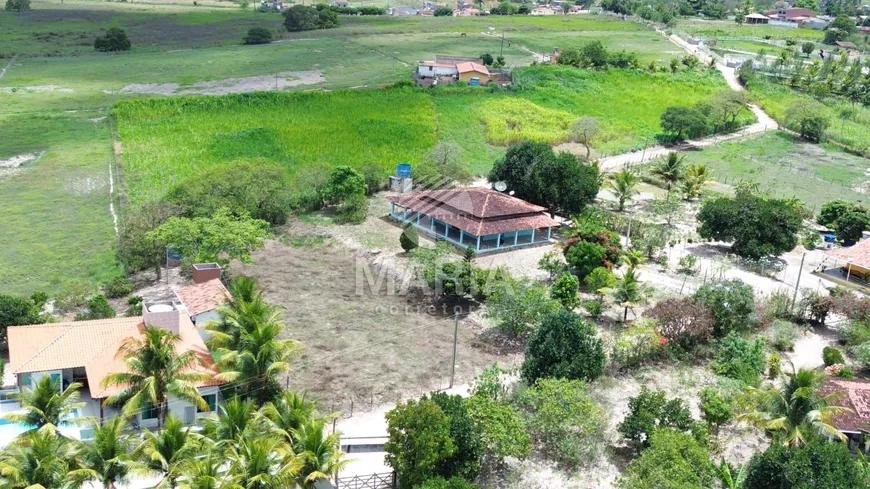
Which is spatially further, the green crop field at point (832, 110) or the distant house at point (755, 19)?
the distant house at point (755, 19)

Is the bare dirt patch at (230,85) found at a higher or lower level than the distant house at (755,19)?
lower

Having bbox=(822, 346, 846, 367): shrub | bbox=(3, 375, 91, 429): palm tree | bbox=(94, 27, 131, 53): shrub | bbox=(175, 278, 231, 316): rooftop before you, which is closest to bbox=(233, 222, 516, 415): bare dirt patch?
bbox=(175, 278, 231, 316): rooftop

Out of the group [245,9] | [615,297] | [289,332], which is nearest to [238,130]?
[289,332]

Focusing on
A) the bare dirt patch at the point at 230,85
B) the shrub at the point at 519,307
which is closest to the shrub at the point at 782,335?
the shrub at the point at 519,307

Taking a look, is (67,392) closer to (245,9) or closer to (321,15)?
(321,15)

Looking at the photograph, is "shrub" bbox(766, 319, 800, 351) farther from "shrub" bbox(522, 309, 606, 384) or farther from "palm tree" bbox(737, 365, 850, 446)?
"shrub" bbox(522, 309, 606, 384)

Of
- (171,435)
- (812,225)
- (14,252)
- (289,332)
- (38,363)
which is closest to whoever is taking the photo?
(171,435)

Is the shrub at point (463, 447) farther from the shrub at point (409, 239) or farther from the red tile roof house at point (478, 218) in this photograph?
the red tile roof house at point (478, 218)

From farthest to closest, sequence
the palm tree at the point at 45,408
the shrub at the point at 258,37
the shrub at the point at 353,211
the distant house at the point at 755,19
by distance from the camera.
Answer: the distant house at the point at 755,19 < the shrub at the point at 258,37 < the shrub at the point at 353,211 < the palm tree at the point at 45,408
